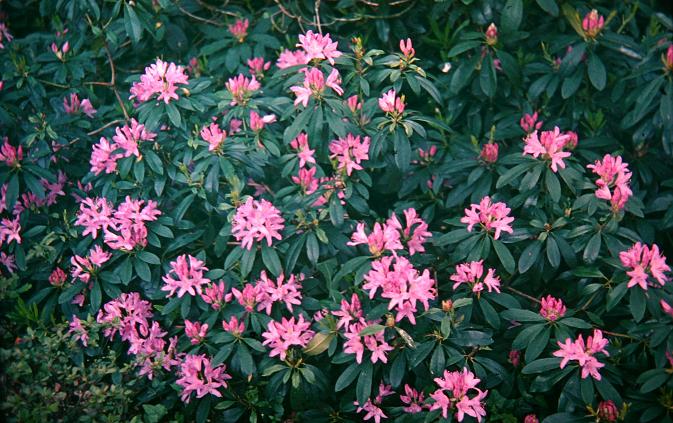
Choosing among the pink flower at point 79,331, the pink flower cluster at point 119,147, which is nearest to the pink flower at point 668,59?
the pink flower cluster at point 119,147

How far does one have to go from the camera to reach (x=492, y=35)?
3033mm

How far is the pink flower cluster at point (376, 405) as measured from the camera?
2566 mm

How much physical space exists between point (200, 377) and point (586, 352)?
128 centimetres

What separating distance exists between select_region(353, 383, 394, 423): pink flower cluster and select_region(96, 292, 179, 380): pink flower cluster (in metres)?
0.68

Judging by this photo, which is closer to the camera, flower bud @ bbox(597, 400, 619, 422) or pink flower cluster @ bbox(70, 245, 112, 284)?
flower bud @ bbox(597, 400, 619, 422)

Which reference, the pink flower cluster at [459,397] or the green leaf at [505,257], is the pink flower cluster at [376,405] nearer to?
the pink flower cluster at [459,397]

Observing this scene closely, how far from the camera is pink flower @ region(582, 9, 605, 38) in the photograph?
2.97 meters

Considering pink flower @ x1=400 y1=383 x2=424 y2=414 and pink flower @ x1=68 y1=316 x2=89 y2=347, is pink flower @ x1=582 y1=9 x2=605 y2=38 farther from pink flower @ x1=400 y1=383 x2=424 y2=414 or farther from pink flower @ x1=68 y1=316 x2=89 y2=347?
pink flower @ x1=68 y1=316 x2=89 y2=347

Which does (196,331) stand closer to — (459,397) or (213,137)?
(213,137)

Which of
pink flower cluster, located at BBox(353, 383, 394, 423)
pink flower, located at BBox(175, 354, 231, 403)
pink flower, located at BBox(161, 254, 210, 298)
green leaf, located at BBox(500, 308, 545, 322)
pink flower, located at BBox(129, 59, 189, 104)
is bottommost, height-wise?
pink flower cluster, located at BBox(353, 383, 394, 423)

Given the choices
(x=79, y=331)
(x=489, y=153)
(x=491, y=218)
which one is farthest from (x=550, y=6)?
(x=79, y=331)

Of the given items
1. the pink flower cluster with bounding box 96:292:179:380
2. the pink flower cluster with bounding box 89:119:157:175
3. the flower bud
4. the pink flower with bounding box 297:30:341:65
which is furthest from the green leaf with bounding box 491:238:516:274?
the pink flower cluster with bounding box 89:119:157:175

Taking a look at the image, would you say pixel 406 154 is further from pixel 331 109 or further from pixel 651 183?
pixel 651 183

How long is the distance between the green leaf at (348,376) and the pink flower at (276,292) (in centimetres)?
28
